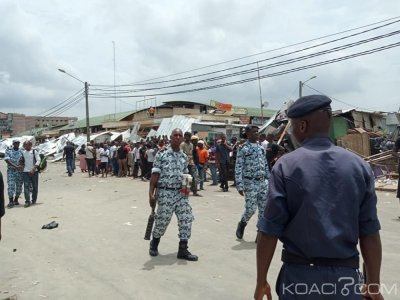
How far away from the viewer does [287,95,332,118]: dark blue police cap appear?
231 centimetres

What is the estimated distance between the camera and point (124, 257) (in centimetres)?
619

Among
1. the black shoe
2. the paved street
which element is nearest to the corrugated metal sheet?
the paved street

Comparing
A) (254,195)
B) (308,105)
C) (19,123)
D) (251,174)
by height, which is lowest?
(254,195)

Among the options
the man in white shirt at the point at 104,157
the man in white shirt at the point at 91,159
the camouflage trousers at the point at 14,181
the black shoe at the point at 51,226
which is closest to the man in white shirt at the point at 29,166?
the camouflage trousers at the point at 14,181

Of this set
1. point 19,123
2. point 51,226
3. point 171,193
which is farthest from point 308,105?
point 19,123

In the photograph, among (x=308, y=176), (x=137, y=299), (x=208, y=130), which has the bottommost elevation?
(x=137, y=299)

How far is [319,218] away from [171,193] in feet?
13.0

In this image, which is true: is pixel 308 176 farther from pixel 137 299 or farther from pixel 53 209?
pixel 53 209

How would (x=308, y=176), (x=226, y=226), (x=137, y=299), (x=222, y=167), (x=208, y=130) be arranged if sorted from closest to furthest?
(x=308, y=176) → (x=137, y=299) → (x=226, y=226) → (x=222, y=167) → (x=208, y=130)

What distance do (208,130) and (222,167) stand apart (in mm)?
9356

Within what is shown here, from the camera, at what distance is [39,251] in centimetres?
677

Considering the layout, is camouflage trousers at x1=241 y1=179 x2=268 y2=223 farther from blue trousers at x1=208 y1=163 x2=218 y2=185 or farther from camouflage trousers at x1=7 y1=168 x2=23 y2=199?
blue trousers at x1=208 y1=163 x2=218 y2=185

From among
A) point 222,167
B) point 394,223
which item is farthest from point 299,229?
point 222,167

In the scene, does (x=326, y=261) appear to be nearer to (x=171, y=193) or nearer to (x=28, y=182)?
(x=171, y=193)
